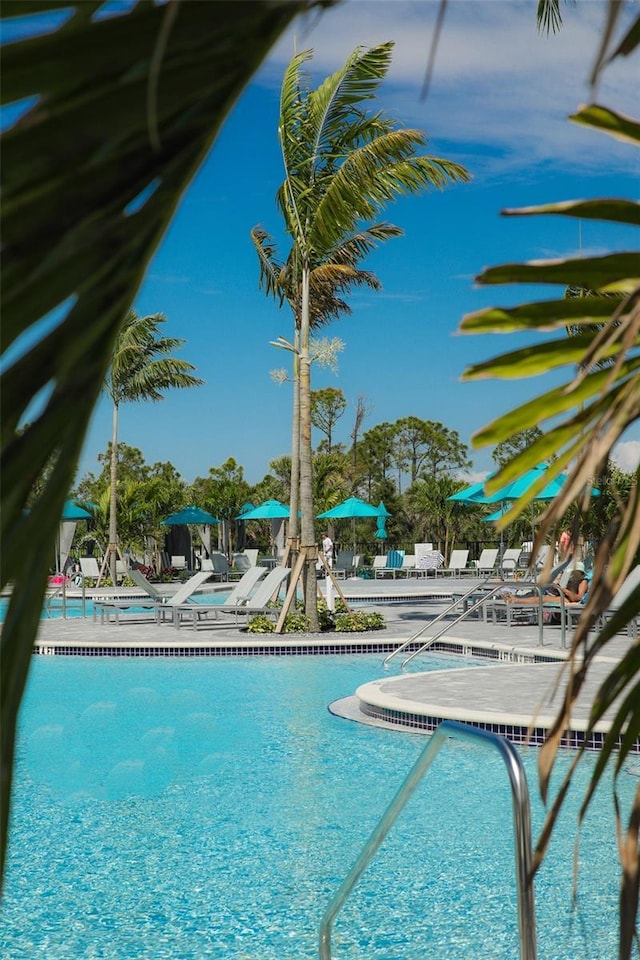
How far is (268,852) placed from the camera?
5.95m

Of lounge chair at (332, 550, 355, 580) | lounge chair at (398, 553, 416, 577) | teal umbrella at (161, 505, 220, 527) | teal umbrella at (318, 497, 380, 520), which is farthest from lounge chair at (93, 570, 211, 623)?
teal umbrella at (161, 505, 220, 527)

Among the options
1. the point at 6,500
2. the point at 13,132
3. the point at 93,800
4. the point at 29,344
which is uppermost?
the point at 13,132

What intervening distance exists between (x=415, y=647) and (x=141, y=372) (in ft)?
57.9

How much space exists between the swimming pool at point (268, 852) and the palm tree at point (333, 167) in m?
6.68

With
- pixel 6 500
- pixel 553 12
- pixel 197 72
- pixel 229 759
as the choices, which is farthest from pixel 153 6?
pixel 553 12

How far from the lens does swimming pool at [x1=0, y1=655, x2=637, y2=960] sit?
15.6ft

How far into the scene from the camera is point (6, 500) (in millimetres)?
745

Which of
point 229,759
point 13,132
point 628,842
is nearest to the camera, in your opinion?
point 13,132

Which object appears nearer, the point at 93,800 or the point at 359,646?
the point at 93,800

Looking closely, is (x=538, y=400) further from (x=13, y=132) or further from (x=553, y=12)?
(x=553, y=12)

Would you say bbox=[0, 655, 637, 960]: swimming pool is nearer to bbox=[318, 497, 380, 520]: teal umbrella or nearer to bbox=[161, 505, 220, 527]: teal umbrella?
bbox=[318, 497, 380, 520]: teal umbrella

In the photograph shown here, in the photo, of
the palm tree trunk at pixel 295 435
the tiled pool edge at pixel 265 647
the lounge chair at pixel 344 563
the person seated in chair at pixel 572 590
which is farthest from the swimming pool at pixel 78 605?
the person seated in chair at pixel 572 590

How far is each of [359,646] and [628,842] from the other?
42.8 feet

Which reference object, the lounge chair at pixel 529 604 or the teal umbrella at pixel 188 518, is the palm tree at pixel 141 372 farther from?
the lounge chair at pixel 529 604
